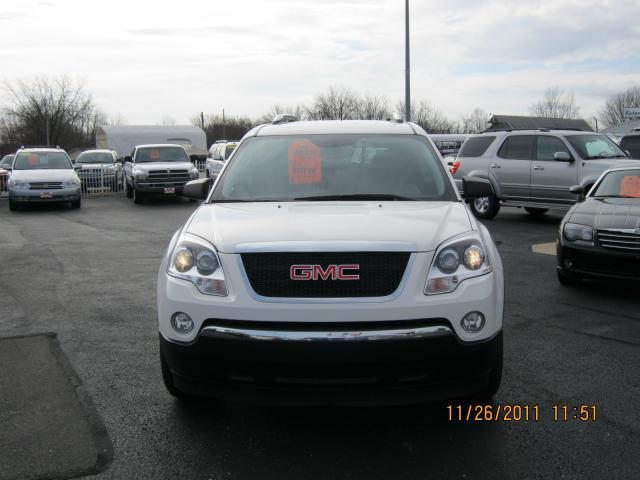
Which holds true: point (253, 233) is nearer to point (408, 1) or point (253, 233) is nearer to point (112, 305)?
point (112, 305)

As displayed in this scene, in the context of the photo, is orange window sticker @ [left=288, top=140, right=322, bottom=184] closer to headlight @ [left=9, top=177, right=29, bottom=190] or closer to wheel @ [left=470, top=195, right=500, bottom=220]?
wheel @ [left=470, top=195, right=500, bottom=220]

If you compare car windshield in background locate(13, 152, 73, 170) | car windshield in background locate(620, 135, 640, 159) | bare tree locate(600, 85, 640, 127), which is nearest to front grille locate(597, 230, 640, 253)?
car windshield in background locate(620, 135, 640, 159)

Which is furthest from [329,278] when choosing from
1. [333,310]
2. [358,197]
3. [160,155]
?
[160,155]

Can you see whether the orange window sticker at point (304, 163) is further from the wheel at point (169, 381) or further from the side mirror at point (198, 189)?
the wheel at point (169, 381)

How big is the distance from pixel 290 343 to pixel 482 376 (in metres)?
1.02

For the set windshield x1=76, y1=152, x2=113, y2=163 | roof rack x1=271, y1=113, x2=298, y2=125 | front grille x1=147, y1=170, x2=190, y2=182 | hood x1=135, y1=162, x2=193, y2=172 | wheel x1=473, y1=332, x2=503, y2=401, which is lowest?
wheel x1=473, y1=332, x2=503, y2=401

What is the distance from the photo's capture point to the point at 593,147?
1391 cm

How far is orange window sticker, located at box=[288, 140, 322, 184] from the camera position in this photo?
4574 millimetres

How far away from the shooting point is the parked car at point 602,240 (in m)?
6.82

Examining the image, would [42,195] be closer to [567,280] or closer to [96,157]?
[96,157]

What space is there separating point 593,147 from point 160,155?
13240 millimetres

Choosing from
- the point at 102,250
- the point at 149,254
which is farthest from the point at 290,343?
the point at 102,250

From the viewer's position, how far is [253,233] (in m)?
3.55

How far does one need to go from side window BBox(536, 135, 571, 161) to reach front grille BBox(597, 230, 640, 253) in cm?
746
